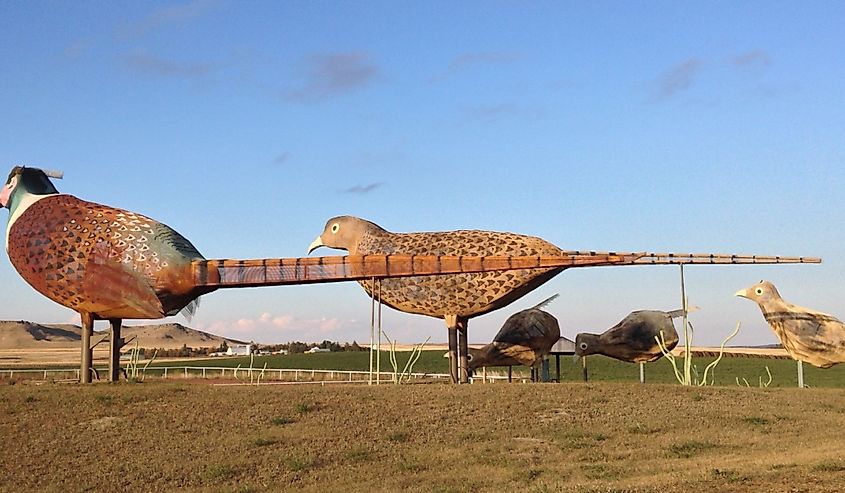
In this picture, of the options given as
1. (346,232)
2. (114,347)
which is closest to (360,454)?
(114,347)

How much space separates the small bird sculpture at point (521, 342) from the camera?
88.6 ft

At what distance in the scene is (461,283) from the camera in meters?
22.8

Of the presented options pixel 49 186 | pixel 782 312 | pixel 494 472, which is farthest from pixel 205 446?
pixel 782 312

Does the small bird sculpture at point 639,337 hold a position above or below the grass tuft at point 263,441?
above

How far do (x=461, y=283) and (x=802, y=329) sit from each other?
10.5 metres

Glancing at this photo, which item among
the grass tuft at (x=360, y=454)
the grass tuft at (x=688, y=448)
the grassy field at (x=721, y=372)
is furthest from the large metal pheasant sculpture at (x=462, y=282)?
the grassy field at (x=721, y=372)

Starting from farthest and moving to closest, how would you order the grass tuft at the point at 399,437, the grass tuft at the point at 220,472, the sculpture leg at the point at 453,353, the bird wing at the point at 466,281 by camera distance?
the sculpture leg at the point at 453,353 < the bird wing at the point at 466,281 < the grass tuft at the point at 399,437 < the grass tuft at the point at 220,472

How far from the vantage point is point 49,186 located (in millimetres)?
23578

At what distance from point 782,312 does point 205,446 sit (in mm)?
18420

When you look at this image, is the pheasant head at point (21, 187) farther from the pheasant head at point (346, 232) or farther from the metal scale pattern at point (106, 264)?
the pheasant head at point (346, 232)

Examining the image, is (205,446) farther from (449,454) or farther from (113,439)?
(449,454)

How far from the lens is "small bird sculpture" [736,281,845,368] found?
2408 cm

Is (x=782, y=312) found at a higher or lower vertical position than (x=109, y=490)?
higher

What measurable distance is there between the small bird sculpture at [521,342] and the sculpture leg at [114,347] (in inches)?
451
